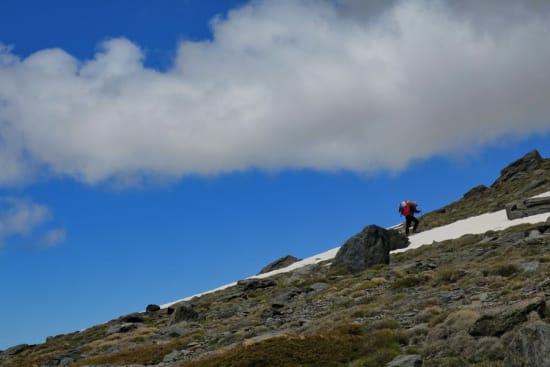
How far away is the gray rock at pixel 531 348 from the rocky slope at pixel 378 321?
0.02 meters

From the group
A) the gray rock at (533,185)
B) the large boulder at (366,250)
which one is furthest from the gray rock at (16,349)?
the gray rock at (533,185)

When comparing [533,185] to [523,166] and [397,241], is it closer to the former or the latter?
[523,166]

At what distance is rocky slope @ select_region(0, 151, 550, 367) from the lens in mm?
13891

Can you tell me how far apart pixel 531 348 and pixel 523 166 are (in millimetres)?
75203

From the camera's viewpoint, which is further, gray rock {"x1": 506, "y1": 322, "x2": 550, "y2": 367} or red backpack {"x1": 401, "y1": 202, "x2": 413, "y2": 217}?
red backpack {"x1": 401, "y1": 202, "x2": 413, "y2": 217}

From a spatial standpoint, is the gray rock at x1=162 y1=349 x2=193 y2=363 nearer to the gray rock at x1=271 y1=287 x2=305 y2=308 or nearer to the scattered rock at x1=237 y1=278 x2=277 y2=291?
the gray rock at x1=271 y1=287 x2=305 y2=308

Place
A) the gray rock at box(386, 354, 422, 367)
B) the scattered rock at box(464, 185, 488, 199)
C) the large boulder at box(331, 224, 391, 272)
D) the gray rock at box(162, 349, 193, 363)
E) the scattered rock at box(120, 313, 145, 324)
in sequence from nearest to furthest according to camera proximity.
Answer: the gray rock at box(386, 354, 422, 367) < the gray rock at box(162, 349, 193, 363) < the large boulder at box(331, 224, 391, 272) < the scattered rock at box(120, 313, 145, 324) < the scattered rock at box(464, 185, 488, 199)

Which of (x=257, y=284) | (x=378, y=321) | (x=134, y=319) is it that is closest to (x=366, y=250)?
(x=257, y=284)

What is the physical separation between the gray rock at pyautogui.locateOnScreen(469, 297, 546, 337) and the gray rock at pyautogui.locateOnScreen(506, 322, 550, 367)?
2327 millimetres

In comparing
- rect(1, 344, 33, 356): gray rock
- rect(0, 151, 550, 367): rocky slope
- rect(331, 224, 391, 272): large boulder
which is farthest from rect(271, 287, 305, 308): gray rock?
rect(1, 344, 33, 356): gray rock

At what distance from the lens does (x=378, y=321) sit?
59.1ft

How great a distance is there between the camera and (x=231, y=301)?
1590 inches

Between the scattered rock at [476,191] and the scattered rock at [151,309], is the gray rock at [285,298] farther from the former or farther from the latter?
the scattered rock at [476,191]

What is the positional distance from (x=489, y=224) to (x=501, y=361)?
3657cm
